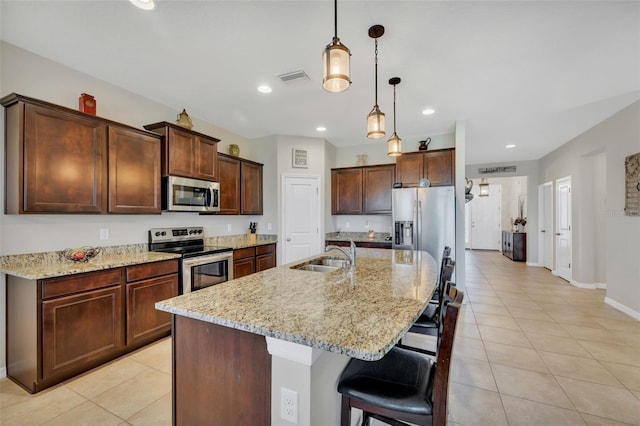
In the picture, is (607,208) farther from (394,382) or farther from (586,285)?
(394,382)

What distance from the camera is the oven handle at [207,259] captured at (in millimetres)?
3018

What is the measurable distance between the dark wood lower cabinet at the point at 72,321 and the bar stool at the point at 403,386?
7.39 feet

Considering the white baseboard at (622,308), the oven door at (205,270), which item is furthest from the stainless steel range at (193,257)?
the white baseboard at (622,308)

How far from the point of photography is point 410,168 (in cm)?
470

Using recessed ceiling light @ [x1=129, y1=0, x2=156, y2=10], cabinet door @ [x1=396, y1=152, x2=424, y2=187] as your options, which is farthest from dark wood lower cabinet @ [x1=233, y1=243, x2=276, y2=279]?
recessed ceiling light @ [x1=129, y1=0, x2=156, y2=10]

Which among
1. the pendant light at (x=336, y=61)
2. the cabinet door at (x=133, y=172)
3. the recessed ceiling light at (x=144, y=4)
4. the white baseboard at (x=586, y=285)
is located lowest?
the white baseboard at (x=586, y=285)

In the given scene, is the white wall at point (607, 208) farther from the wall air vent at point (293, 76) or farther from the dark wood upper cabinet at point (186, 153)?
the dark wood upper cabinet at point (186, 153)

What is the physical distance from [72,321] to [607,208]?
257 inches

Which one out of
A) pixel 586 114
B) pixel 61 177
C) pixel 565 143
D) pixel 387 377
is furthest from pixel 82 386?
pixel 565 143

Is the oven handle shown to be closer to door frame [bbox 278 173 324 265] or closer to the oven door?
the oven door

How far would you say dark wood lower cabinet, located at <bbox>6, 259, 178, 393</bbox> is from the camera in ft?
6.62

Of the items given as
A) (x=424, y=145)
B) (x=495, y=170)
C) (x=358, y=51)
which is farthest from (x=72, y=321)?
(x=495, y=170)

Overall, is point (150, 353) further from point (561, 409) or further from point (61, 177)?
point (561, 409)

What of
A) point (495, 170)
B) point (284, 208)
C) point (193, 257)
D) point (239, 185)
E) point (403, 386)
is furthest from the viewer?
point (495, 170)
